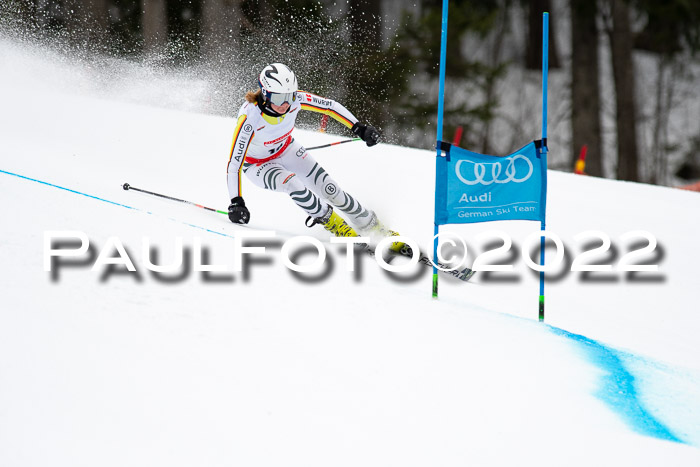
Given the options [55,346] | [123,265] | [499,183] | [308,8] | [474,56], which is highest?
[474,56]

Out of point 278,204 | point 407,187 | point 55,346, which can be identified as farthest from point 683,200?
point 55,346

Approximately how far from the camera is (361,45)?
46.5ft

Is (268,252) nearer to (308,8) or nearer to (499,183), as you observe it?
(499,183)

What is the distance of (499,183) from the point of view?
14.9 ft

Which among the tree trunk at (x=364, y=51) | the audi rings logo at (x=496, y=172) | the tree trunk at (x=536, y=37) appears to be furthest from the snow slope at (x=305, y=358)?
the tree trunk at (x=536, y=37)

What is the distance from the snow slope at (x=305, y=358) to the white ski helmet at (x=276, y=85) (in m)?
0.96

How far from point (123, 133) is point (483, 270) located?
5.45 m

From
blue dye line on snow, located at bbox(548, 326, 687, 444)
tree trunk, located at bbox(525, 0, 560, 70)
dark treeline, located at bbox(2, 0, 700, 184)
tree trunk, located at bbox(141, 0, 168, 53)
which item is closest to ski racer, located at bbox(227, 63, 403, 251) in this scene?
blue dye line on snow, located at bbox(548, 326, 687, 444)

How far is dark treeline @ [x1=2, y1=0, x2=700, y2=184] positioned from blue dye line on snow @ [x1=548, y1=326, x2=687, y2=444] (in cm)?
878

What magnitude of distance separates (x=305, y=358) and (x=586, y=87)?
1510cm

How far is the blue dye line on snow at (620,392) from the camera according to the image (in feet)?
10.6

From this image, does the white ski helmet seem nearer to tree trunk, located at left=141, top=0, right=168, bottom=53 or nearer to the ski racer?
the ski racer

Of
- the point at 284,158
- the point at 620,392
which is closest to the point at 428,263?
the point at 284,158

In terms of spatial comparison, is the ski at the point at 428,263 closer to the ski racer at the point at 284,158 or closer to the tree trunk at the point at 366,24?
the ski racer at the point at 284,158
